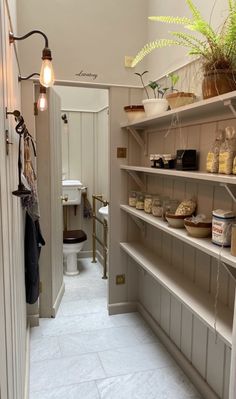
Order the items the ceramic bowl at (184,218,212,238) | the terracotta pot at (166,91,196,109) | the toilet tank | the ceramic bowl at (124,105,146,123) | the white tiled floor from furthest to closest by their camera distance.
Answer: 1. the toilet tank
2. the ceramic bowl at (124,105,146,123)
3. the white tiled floor
4. the terracotta pot at (166,91,196,109)
5. the ceramic bowl at (184,218,212,238)

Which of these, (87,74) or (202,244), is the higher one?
(87,74)

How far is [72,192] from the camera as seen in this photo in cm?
416

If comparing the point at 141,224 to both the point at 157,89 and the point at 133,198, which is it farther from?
the point at 157,89

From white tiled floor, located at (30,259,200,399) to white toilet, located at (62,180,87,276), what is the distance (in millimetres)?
826

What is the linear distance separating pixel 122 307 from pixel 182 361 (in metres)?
0.92

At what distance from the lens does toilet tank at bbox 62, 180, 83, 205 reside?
413 centimetres

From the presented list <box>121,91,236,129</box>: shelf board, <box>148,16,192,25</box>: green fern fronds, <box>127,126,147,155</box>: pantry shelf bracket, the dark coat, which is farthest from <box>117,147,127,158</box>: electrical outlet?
<box>148,16,192,25</box>: green fern fronds

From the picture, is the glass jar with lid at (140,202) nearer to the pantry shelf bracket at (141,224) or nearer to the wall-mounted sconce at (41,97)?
the pantry shelf bracket at (141,224)

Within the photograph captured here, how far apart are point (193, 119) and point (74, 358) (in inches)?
73.6

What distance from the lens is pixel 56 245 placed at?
2998 mm

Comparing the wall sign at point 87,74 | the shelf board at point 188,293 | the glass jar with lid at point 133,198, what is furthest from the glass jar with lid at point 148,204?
the wall sign at point 87,74

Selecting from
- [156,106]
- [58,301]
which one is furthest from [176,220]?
[58,301]

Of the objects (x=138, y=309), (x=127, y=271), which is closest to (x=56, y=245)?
(x=127, y=271)

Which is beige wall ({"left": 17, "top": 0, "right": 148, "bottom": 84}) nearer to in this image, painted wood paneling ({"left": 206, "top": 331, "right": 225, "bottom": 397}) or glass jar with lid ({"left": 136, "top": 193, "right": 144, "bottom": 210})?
glass jar with lid ({"left": 136, "top": 193, "right": 144, "bottom": 210})
